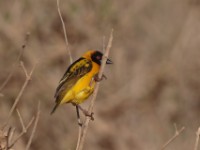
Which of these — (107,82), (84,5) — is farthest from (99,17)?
(107,82)

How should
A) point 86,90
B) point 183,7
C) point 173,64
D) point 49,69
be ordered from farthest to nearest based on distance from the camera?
1. point 183,7
2. point 173,64
3. point 49,69
4. point 86,90

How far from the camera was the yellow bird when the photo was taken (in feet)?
20.3

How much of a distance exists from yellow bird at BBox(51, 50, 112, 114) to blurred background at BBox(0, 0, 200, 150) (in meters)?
3.17

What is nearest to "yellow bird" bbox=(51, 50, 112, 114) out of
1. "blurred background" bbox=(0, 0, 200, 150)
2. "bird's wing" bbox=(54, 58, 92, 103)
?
"bird's wing" bbox=(54, 58, 92, 103)

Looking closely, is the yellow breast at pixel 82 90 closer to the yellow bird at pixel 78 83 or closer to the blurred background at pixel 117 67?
the yellow bird at pixel 78 83

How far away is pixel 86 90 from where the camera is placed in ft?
20.2

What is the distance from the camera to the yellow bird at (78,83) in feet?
20.3

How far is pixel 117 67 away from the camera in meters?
10.7

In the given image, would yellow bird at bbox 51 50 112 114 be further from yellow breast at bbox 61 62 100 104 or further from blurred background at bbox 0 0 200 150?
blurred background at bbox 0 0 200 150

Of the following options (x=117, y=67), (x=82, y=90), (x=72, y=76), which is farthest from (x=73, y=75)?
(x=117, y=67)

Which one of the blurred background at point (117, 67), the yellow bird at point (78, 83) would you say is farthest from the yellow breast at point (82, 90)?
the blurred background at point (117, 67)

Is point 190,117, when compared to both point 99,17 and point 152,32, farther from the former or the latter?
point 99,17

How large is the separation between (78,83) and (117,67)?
14.7ft

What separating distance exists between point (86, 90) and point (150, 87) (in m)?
4.39
